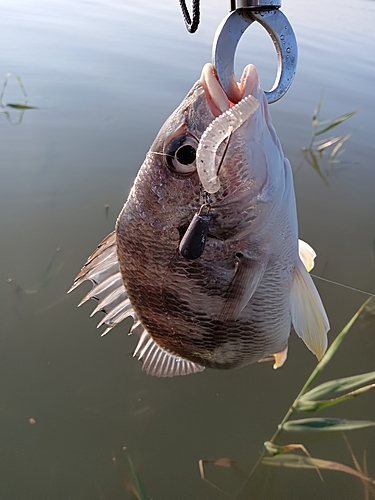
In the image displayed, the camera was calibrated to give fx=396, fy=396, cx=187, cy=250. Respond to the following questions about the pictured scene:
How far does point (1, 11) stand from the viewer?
378 inches

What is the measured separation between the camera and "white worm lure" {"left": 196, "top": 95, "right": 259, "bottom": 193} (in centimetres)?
104

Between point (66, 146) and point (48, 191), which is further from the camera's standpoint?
point (66, 146)

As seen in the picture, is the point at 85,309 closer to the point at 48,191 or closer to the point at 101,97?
the point at 48,191

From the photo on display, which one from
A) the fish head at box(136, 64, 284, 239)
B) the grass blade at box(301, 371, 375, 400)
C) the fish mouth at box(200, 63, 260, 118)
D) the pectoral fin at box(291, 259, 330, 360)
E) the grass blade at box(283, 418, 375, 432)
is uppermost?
the fish mouth at box(200, 63, 260, 118)

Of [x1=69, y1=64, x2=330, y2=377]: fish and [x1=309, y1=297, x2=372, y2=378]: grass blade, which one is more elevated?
[x1=69, y1=64, x2=330, y2=377]: fish

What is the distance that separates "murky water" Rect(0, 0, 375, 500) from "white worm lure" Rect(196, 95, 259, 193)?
1.79m

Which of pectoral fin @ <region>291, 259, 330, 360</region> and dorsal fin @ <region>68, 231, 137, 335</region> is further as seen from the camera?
dorsal fin @ <region>68, 231, 137, 335</region>

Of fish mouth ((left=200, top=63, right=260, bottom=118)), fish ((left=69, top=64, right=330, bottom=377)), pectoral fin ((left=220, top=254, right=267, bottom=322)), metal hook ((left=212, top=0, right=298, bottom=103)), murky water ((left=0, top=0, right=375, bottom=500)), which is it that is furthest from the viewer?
murky water ((left=0, top=0, right=375, bottom=500))

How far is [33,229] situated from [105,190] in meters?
0.85

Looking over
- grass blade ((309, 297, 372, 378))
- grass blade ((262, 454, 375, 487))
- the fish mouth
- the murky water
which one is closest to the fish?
the fish mouth

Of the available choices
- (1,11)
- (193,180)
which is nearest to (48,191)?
(193,180)

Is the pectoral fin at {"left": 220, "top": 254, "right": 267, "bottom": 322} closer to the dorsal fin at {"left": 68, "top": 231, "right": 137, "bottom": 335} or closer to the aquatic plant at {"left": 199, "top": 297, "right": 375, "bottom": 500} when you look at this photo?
the dorsal fin at {"left": 68, "top": 231, "right": 137, "bottom": 335}

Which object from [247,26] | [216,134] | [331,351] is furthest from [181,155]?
[331,351]

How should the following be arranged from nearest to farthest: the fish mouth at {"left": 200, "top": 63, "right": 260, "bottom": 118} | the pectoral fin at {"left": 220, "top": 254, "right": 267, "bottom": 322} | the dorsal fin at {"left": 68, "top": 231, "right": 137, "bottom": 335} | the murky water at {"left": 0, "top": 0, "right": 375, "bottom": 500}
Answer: the fish mouth at {"left": 200, "top": 63, "right": 260, "bottom": 118}, the pectoral fin at {"left": 220, "top": 254, "right": 267, "bottom": 322}, the dorsal fin at {"left": 68, "top": 231, "right": 137, "bottom": 335}, the murky water at {"left": 0, "top": 0, "right": 375, "bottom": 500}
